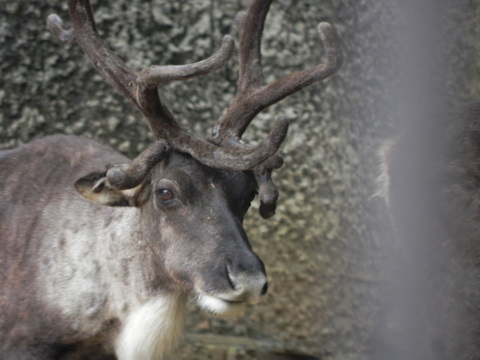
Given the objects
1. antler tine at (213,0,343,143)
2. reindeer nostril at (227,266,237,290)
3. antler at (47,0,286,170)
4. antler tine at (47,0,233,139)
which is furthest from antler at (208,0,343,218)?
reindeer nostril at (227,266,237,290)

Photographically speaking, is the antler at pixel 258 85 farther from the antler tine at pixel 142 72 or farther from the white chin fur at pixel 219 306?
the white chin fur at pixel 219 306

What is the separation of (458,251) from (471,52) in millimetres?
2411

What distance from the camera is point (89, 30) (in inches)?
157

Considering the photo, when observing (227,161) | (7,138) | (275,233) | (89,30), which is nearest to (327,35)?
(227,161)

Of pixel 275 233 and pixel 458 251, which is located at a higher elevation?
pixel 458 251

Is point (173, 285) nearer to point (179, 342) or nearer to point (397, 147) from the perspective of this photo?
point (179, 342)

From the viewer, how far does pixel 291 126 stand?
5.65 m

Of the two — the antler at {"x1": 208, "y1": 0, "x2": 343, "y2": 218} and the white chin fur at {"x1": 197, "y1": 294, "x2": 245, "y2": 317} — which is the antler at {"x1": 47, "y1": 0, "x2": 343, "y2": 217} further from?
the white chin fur at {"x1": 197, "y1": 294, "x2": 245, "y2": 317}

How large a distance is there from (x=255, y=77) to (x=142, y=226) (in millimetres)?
927

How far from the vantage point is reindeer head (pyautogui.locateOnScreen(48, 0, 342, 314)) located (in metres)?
3.53

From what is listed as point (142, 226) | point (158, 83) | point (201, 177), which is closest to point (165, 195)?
point (201, 177)

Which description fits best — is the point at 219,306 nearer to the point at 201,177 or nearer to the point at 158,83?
the point at 201,177

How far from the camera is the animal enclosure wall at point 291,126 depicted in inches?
220

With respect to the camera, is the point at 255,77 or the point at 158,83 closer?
the point at 158,83
